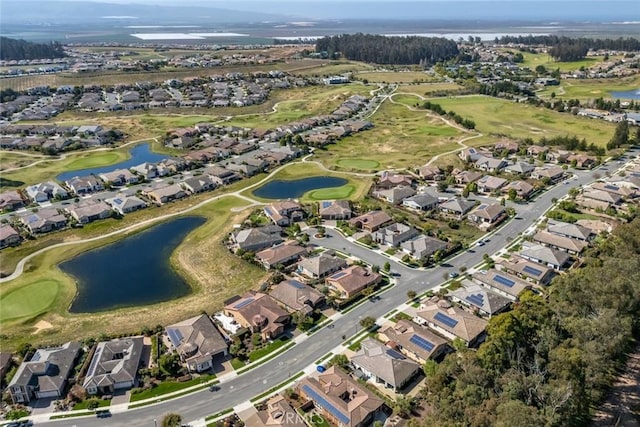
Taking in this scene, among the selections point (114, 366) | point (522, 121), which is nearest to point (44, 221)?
point (114, 366)

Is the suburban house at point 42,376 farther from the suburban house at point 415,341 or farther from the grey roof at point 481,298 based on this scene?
the grey roof at point 481,298

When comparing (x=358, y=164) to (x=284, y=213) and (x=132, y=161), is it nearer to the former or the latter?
(x=284, y=213)

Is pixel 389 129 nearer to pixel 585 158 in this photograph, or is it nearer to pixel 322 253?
pixel 585 158

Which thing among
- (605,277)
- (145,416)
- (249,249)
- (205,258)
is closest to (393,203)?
(249,249)

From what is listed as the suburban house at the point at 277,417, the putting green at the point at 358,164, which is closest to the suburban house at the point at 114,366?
the suburban house at the point at 277,417

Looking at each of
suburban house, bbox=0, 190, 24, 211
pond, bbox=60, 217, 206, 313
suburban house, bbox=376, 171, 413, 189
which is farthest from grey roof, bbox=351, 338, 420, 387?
suburban house, bbox=0, 190, 24, 211
